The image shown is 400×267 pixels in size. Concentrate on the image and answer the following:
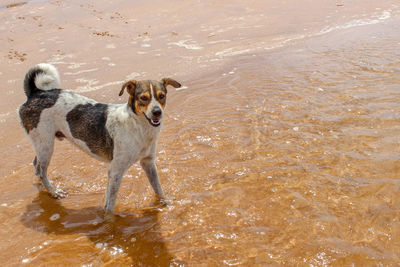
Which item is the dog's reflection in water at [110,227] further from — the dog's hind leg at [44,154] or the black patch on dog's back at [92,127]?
the black patch on dog's back at [92,127]

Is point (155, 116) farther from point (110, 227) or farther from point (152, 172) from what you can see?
point (110, 227)

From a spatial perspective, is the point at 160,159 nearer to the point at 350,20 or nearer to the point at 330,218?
the point at 330,218

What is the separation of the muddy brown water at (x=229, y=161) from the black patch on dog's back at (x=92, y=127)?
34.7 inches

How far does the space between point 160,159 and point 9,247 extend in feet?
7.76

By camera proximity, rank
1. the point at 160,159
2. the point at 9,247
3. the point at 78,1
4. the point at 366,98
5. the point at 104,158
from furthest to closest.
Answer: the point at 78,1
the point at 366,98
the point at 160,159
the point at 104,158
the point at 9,247

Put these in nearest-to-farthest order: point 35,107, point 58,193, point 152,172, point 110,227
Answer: point 110,227 < point 35,107 < point 152,172 < point 58,193

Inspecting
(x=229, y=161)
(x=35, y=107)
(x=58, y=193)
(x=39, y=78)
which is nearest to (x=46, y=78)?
(x=39, y=78)

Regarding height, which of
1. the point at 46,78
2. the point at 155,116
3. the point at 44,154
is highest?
the point at 46,78

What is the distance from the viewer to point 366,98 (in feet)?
20.4

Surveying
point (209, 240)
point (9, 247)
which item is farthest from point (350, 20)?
point (9, 247)

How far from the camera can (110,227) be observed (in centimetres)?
365

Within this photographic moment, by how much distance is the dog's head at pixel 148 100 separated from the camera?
10.5 ft

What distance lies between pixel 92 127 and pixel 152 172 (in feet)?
3.23

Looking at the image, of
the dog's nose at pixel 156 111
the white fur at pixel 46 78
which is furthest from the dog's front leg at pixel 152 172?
the white fur at pixel 46 78
